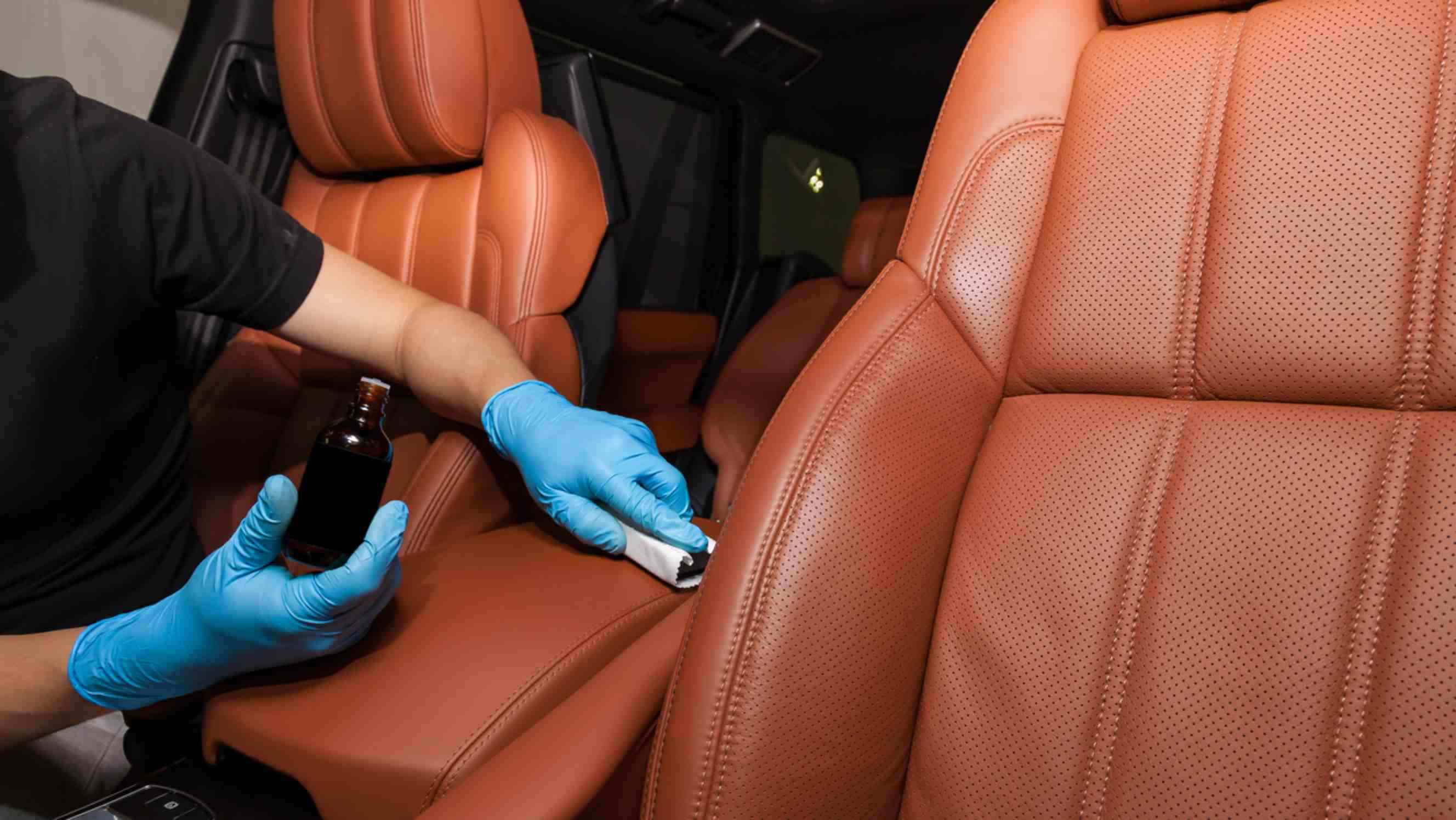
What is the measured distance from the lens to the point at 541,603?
2.75 feet

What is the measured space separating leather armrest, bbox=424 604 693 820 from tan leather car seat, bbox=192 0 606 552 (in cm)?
48

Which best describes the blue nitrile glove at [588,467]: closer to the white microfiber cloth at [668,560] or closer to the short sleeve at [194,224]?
the white microfiber cloth at [668,560]

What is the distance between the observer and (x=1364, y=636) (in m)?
0.52

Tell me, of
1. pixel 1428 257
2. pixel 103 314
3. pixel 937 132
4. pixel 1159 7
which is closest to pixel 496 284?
pixel 103 314

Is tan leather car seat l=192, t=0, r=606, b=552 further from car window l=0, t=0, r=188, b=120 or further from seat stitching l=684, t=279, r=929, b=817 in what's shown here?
seat stitching l=684, t=279, r=929, b=817

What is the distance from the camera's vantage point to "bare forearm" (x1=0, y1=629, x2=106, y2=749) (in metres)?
0.81

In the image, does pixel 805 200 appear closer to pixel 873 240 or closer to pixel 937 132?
pixel 873 240

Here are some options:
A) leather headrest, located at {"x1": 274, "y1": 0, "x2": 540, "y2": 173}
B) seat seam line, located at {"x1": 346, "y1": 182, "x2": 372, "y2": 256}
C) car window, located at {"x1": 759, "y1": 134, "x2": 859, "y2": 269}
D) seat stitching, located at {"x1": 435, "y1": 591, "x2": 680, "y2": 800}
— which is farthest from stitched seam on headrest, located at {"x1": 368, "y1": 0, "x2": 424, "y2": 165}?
Answer: car window, located at {"x1": 759, "y1": 134, "x2": 859, "y2": 269}

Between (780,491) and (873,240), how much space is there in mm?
1242

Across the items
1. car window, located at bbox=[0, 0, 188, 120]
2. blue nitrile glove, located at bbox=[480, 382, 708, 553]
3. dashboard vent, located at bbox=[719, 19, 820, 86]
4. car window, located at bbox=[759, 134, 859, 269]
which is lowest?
blue nitrile glove, located at bbox=[480, 382, 708, 553]

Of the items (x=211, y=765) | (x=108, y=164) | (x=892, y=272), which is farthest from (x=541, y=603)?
(x=108, y=164)

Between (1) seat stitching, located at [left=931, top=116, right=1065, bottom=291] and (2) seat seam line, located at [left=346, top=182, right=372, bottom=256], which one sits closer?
(1) seat stitching, located at [left=931, top=116, right=1065, bottom=291]

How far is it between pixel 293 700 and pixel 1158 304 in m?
0.87

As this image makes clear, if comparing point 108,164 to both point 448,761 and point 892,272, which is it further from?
point 892,272
